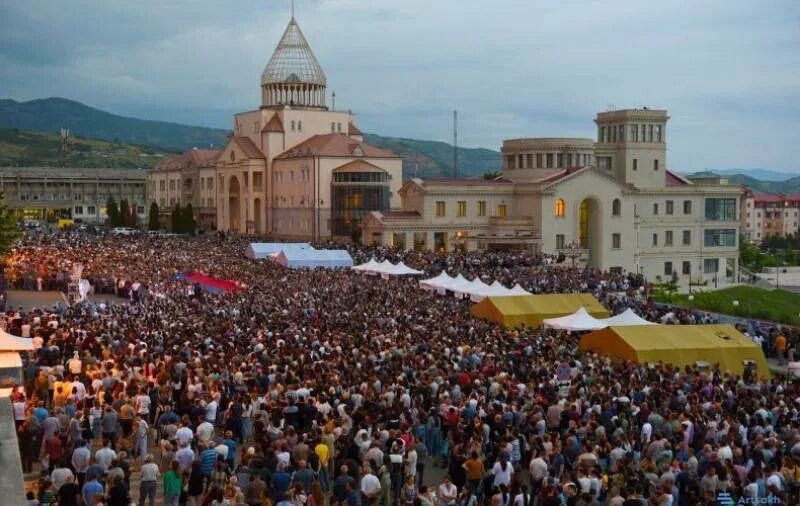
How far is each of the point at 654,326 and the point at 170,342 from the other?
39.8 ft

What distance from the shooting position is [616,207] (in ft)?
230

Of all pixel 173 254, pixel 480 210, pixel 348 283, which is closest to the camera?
pixel 348 283

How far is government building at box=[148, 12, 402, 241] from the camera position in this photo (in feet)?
246

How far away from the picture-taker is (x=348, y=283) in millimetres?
38312

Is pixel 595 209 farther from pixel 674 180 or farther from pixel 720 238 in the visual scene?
pixel 720 238

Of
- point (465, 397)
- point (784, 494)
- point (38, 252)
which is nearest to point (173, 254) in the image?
point (38, 252)

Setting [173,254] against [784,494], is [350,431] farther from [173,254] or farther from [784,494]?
[173,254]

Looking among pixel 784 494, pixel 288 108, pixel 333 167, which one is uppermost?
pixel 288 108

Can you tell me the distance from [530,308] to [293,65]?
62478 millimetres

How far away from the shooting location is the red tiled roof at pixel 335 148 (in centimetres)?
7625

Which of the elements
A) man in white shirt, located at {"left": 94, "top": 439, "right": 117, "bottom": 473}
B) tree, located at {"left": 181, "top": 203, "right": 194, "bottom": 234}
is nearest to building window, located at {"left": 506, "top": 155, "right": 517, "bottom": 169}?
tree, located at {"left": 181, "top": 203, "right": 194, "bottom": 234}

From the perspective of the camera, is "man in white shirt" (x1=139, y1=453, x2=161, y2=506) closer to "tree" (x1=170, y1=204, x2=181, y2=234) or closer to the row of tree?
"tree" (x1=170, y1=204, x2=181, y2=234)

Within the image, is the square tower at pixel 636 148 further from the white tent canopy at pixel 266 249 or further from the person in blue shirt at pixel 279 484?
the person in blue shirt at pixel 279 484

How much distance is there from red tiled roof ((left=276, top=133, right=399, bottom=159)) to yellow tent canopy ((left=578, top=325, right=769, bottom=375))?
53118mm
